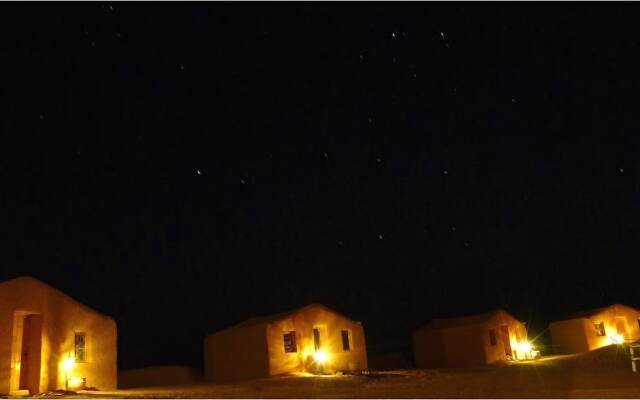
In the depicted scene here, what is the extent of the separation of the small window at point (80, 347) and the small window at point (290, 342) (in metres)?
8.48

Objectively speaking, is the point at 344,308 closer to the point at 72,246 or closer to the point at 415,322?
the point at 415,322

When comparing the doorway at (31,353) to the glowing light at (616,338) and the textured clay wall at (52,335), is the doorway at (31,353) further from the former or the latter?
the glowing light at (616,338)

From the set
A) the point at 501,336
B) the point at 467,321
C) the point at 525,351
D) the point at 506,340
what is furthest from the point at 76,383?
the point at 525,351

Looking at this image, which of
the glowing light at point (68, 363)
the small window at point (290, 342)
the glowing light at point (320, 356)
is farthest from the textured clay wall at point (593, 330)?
the glowing light at point (68, 363)

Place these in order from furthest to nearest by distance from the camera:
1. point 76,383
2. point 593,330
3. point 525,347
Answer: point 593,330 → point 525,347 → point 76,383

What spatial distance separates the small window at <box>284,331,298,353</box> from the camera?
A: 1000 inches

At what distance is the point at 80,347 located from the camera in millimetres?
19500

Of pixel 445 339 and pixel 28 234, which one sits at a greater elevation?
pixel 28 234

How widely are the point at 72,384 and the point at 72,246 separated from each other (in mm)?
25837

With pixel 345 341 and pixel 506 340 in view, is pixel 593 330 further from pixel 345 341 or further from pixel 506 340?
pixel 345 341

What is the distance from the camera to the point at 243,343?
2558 centimetres

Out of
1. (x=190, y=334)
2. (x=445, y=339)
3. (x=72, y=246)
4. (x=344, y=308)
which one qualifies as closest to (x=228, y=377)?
(x=445, y=339)

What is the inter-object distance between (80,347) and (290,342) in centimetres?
899

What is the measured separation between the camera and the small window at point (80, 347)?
1930 centimetres
